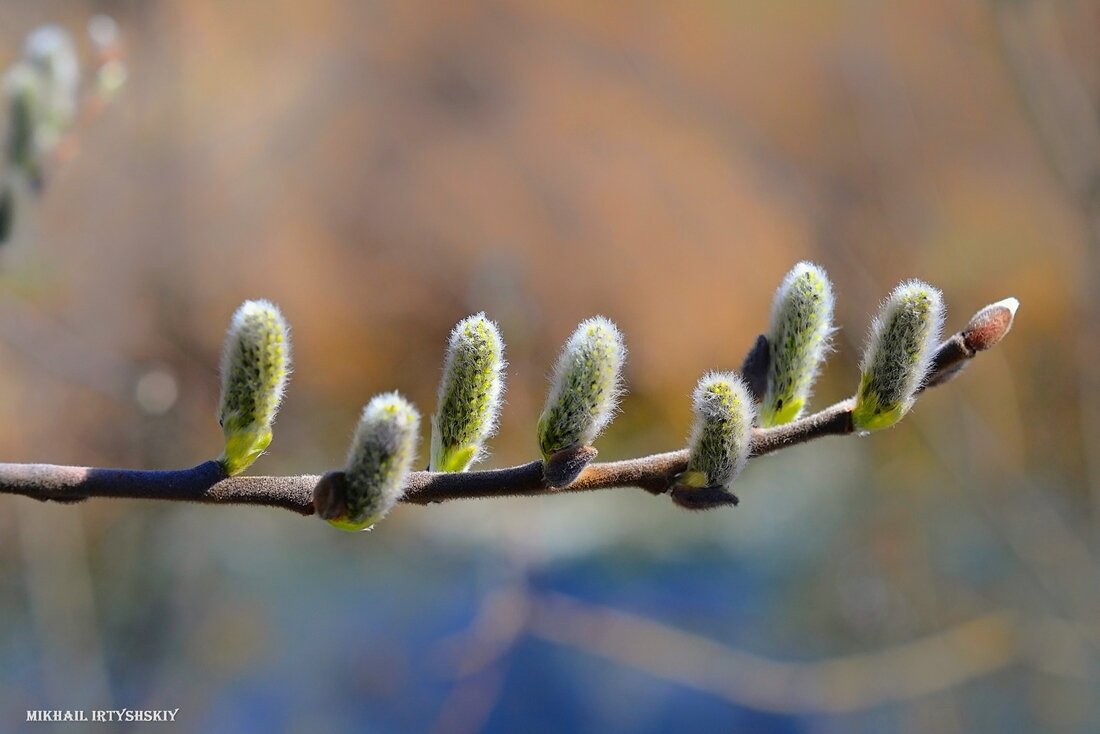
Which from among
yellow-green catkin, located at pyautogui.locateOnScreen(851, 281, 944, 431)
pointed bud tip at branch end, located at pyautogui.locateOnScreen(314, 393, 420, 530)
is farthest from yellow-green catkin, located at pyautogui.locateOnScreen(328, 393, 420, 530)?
yellow-green catkin, located at pyautogui.locateOnScreen(851, 281, 944, 431)

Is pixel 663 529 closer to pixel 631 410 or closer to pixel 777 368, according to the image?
pixel 631 410

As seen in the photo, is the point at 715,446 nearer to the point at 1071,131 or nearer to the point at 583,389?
the point at 583,389

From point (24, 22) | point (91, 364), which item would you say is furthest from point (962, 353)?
point (24, 22)

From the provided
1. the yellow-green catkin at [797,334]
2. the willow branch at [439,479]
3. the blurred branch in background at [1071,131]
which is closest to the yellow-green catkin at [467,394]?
the willow branch at [439,479]

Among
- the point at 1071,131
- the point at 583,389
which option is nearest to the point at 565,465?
the point at 583,389

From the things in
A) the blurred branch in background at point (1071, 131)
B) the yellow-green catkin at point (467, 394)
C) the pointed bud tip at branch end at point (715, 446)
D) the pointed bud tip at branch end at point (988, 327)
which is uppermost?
the blurred branch in background at point (1071, 131)

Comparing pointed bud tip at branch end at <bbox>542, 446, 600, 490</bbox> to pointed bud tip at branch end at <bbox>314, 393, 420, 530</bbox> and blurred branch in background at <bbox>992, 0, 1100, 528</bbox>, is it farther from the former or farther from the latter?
blurred branch in background at <bbox>992, 0, 1100, 528</bbox>

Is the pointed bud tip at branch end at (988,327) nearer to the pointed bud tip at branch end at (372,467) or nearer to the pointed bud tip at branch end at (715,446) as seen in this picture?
the pointed bud tip at branch end at (715,446)
